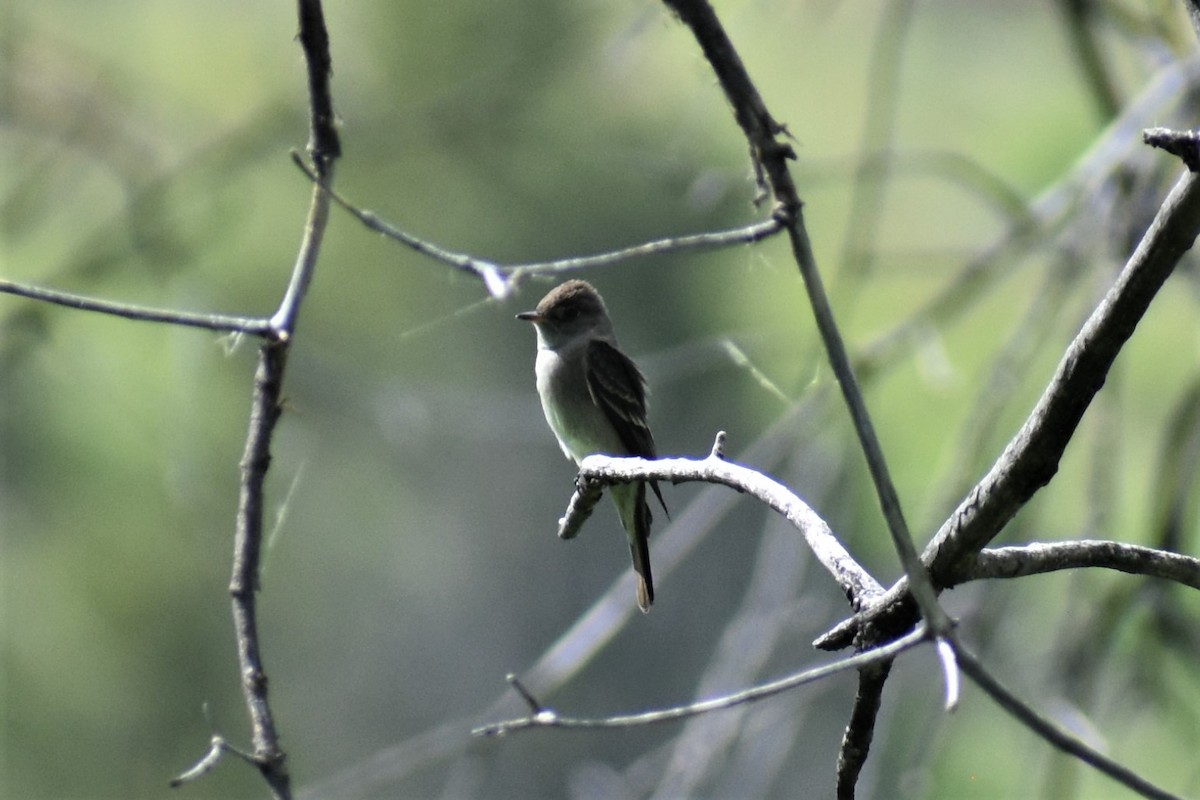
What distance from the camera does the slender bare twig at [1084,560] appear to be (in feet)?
5.34

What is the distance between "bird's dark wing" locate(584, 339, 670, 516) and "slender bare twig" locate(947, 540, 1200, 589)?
3078mm

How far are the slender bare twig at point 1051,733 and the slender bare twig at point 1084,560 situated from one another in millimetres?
469

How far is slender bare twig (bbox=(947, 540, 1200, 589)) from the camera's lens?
163 cm

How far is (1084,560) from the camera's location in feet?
5.56

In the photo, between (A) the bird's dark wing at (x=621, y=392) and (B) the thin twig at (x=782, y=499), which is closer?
(B) the thin twig at (x=782, y=499)

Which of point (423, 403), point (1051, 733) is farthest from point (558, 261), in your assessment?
point (423, 403)

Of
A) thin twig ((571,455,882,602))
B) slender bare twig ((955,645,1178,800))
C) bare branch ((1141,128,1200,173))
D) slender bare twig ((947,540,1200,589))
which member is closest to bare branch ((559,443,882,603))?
thin twig ((571,455,882,602))

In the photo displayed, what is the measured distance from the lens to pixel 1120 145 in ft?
11.3

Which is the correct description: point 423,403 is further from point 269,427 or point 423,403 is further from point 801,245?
point 801,245

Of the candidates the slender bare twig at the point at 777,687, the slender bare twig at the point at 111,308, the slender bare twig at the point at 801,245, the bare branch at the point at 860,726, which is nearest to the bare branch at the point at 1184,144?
the slender bare twig at the point at 801,245

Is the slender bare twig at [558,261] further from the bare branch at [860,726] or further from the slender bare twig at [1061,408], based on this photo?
the bare branch at [860,726]

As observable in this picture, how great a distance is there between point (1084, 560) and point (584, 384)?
3239 mm

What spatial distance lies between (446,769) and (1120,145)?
927 centimetres

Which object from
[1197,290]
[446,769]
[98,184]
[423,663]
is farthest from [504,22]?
[1197,290]
